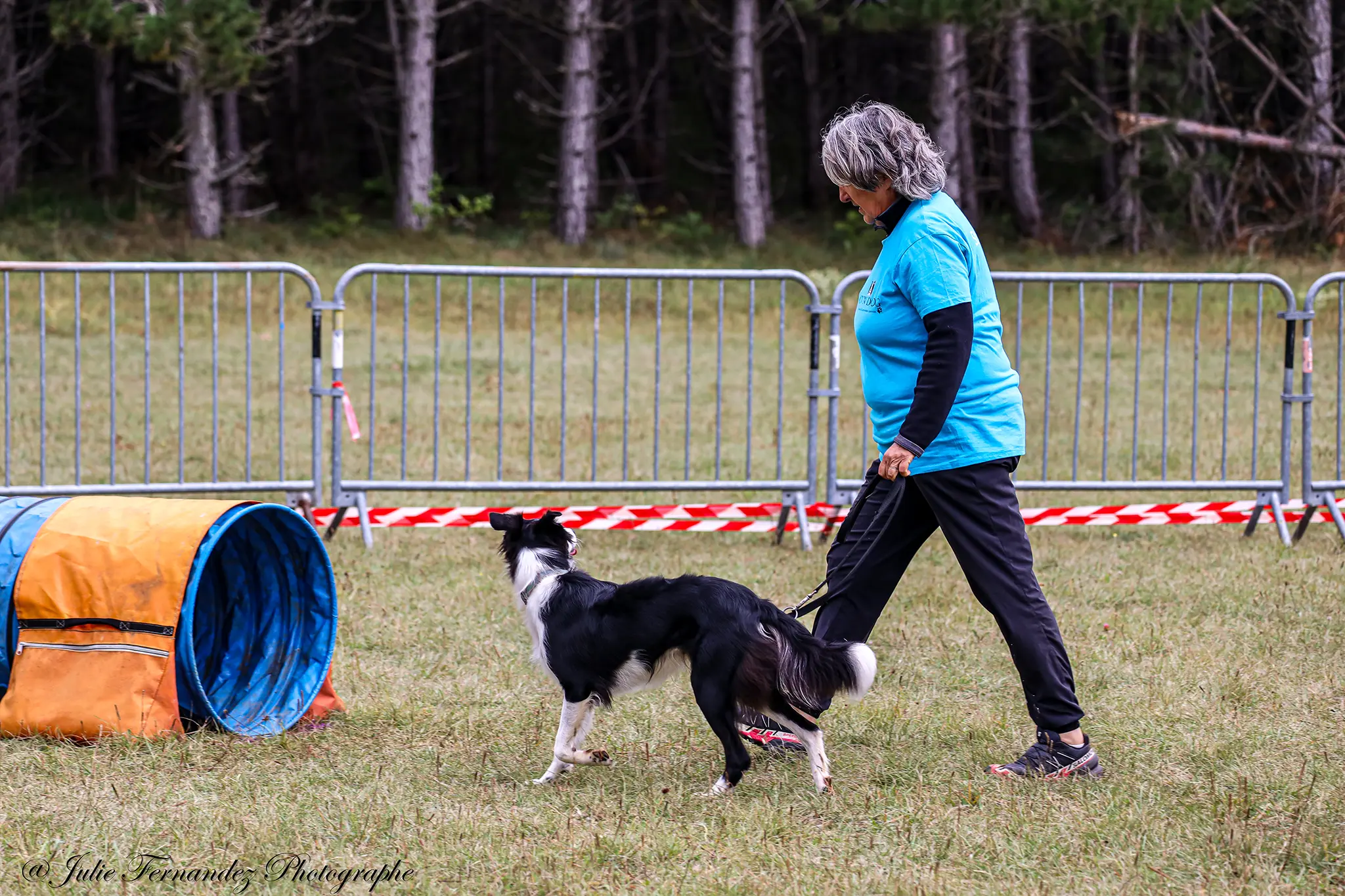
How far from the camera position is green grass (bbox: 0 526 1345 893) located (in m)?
3.53

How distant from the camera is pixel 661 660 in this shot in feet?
13.6

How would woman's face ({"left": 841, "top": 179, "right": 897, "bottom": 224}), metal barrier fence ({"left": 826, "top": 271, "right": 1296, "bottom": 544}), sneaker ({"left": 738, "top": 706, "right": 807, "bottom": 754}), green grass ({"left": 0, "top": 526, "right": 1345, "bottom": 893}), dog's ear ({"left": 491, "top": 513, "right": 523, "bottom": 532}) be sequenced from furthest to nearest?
1. metal barrier fence ({"left": 826, "top": 271, "right": 1296, "bottom": 544})
2. sneaker ({"left": 738, "top": 706, "right": 807, "bottom": 754})
3. dog's ear ({"left": 491, "top": 513, "right": 523, "bottom": 532})
4. woman's face ({"left": 841, "top": 179, "right": 897, "bottom": 224})
5. green grass ({"left": 0, "top": 526, "right": 1345, "bottom": 893})

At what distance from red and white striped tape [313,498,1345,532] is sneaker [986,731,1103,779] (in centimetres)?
363

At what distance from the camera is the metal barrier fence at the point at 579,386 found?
7922 mm

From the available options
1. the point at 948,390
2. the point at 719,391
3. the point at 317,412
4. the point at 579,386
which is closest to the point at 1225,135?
the point at 579,386

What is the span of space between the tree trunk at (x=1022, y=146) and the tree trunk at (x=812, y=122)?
20.4 feet

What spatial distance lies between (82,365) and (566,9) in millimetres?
11220

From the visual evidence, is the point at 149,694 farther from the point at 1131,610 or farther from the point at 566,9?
the point at 566,9

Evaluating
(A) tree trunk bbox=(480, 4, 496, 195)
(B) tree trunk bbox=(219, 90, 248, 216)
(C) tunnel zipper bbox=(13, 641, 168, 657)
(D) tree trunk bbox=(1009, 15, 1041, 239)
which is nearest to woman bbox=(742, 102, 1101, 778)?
(C) tunnel zipper bbox=(13, 641, 168, 657)

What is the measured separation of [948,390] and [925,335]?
9.3 inches

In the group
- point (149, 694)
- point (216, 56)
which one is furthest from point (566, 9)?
point (149, 694)

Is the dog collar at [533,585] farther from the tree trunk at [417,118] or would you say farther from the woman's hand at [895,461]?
the tree trunk at [417,118]

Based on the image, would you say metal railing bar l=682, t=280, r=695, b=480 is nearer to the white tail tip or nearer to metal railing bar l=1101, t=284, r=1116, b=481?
metal railing bar l=1101, t=284, r=1116, b=481

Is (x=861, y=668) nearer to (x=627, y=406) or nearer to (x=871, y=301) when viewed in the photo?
(x=871, y=301)
